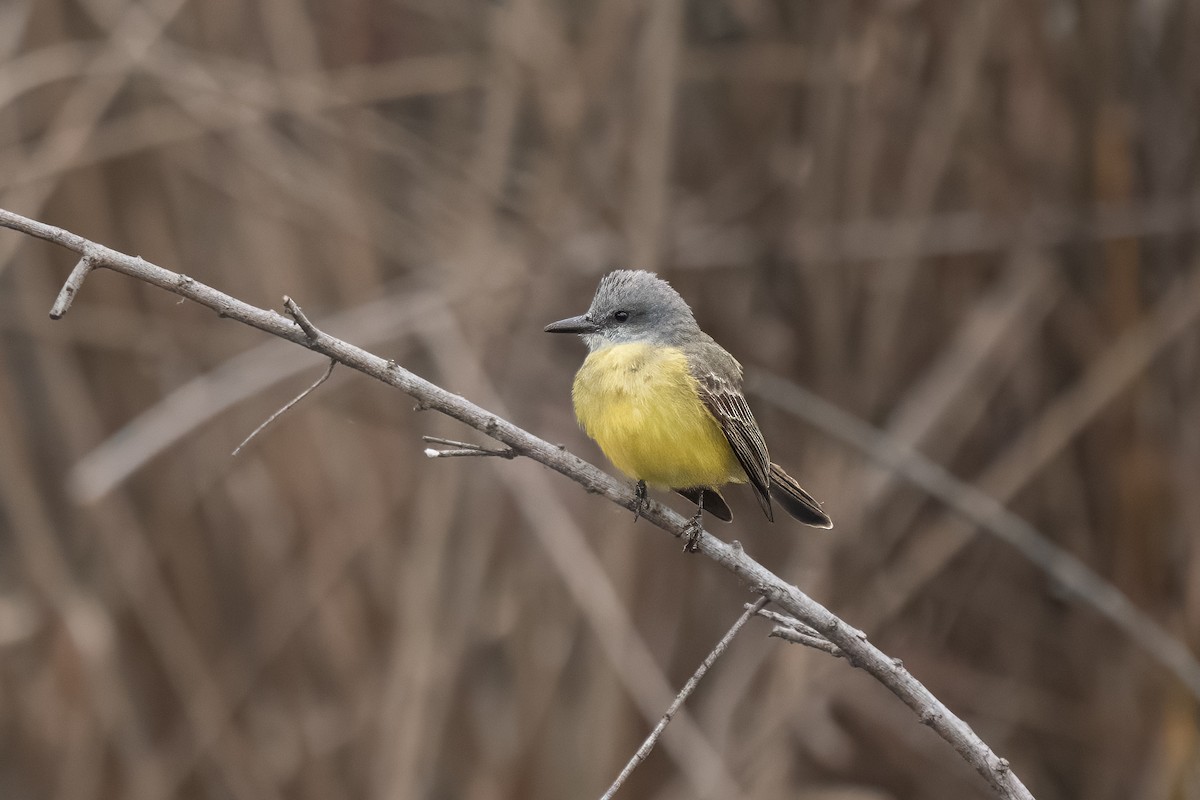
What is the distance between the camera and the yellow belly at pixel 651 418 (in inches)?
105

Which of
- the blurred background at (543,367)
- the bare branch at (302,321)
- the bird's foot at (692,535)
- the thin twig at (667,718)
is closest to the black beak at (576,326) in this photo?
the bird's foot at (692,535)

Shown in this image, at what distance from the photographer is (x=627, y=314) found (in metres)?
2.97

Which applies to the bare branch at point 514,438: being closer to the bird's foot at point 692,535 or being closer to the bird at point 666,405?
the bird's foot at point 692,535

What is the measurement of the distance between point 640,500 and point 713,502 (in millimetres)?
558

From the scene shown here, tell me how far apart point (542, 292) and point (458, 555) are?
92 cm

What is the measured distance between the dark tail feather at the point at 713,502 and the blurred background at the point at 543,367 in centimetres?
69

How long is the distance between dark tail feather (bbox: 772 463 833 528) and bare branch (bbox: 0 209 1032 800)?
1.00 metres

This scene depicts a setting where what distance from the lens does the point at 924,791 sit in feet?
13.6

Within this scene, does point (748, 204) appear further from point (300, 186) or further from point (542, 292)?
point (300, 186)

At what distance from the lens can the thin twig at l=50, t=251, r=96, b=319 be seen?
1495 mm

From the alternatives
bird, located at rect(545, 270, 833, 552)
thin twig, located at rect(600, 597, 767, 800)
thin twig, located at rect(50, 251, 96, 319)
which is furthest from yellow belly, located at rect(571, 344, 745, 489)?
thin twig, located at rect(50, 251, 96, 319)

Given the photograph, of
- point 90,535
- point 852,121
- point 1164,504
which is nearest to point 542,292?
point 852,121

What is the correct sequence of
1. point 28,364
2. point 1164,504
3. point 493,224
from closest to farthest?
1. point 1164,504
2. point 493,224
3. point 28,364

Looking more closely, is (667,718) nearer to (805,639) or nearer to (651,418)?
(805,639)
